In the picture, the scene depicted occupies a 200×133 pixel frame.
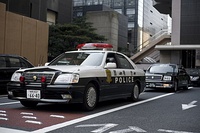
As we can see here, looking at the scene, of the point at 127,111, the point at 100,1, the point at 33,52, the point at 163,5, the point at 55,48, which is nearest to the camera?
the point at 127,111

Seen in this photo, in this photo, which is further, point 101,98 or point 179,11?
point 179,11

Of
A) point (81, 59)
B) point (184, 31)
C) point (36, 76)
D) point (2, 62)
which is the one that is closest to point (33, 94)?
point (36, 76)

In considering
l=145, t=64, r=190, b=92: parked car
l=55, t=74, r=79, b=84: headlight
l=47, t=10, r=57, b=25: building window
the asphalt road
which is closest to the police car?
l=55, t=74, r=79, b=84: headlight

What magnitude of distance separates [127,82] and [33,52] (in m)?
16.7

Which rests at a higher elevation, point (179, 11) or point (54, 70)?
point (179, 11)

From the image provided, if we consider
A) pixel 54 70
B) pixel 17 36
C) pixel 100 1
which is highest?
pixel 100 1

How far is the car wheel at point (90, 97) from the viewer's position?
762 cm

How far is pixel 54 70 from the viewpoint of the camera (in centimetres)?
743

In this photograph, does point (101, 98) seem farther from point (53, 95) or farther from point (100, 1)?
point (100, 1)

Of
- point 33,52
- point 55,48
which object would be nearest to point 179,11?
point 55,48

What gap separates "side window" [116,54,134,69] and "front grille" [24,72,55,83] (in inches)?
108

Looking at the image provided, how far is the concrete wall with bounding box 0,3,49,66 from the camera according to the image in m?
21.8

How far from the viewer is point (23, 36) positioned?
23.7 meters

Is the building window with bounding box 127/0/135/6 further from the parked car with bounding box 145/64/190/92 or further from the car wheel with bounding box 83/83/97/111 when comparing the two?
the car wheel with bounding box 83/83/97/111
